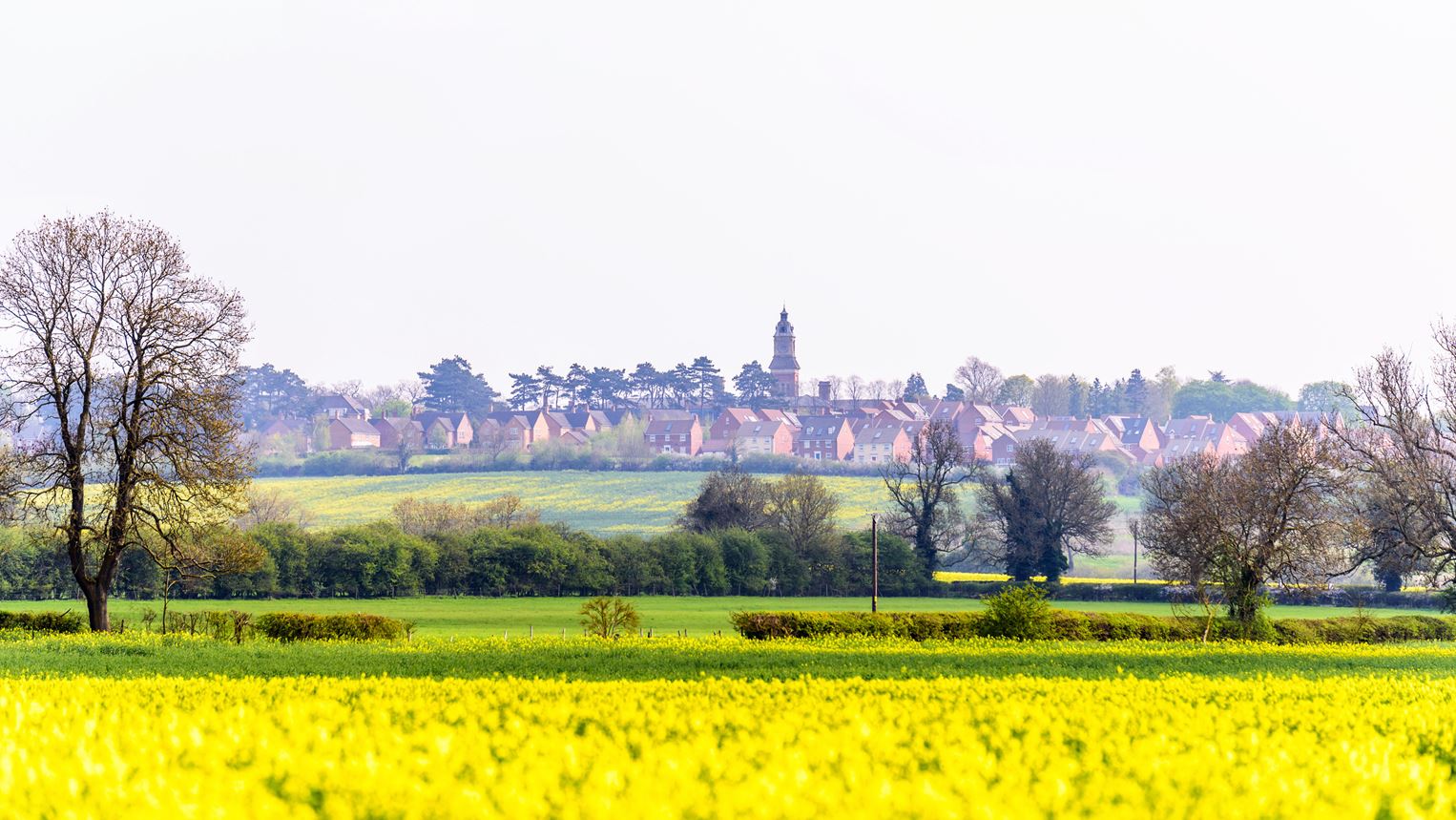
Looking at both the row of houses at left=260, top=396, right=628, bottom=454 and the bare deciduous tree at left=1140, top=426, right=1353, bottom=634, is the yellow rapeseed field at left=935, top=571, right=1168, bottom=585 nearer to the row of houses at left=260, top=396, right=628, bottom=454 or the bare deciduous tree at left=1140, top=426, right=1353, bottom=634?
the bare deciduous tree at left=1140, top=426, right=1353, bottom=634

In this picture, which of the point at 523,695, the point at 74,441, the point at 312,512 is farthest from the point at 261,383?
the point at 523,695

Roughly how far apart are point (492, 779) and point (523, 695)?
4594mm

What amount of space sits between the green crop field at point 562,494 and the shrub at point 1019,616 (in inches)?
2595

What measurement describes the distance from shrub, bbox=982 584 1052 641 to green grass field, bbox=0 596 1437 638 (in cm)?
1489

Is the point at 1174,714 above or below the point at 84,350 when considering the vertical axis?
below

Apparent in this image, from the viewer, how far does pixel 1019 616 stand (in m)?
33.8

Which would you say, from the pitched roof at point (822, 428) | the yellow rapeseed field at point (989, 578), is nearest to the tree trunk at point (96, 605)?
the yellow rapeseed field at point (989, 578)

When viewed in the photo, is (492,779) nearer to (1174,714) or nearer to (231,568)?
(1174,714)

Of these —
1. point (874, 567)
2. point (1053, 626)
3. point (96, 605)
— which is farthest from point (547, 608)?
point (1053, 626)

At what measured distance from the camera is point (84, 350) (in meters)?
34.6

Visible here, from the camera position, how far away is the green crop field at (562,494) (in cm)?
10500

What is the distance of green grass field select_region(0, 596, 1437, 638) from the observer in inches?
2029

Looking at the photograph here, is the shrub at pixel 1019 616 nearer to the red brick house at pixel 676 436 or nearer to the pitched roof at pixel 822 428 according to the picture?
the red brick house at pixel 676 436

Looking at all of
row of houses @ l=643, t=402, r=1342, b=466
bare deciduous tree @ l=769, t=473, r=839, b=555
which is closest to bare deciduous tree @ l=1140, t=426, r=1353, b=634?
bare deciduous tree @ l=769, t=473, r=839, b=555
